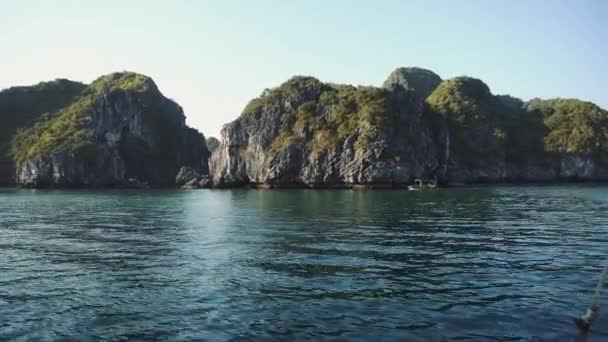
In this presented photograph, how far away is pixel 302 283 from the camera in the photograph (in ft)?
66.1

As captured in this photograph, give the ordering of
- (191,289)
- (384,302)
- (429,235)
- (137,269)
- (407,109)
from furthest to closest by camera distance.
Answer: (407,109) → (429,235) → (137,269) → (191,289) → (384,302)

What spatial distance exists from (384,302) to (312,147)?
150 m

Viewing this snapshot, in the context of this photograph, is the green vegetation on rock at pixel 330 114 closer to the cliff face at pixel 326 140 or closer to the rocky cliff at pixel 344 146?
the cliff face at pixel 326 140

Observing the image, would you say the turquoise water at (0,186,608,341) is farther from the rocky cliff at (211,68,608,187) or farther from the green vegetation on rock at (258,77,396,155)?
the green vegetation on rock at (258,77,396,155)

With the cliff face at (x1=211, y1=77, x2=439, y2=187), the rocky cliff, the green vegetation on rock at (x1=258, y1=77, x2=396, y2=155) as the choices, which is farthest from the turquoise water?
the green vegetation on rock at (x1=258, y1=77, x2=396, y2=155)

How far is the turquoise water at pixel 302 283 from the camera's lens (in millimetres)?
14312

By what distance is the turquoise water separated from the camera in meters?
14.3

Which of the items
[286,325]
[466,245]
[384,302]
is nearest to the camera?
[286,325]

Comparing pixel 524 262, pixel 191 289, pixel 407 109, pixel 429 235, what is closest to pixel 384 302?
pixel 191 289

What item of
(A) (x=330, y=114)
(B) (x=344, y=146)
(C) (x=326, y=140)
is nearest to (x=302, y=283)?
(B) (x=344, y=146)

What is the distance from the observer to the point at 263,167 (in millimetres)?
170250

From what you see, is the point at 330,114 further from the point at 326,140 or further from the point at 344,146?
the point at 344,146

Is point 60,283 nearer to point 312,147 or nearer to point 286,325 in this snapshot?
point 286,325

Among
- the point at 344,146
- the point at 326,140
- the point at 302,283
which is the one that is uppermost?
the point at 326,140
